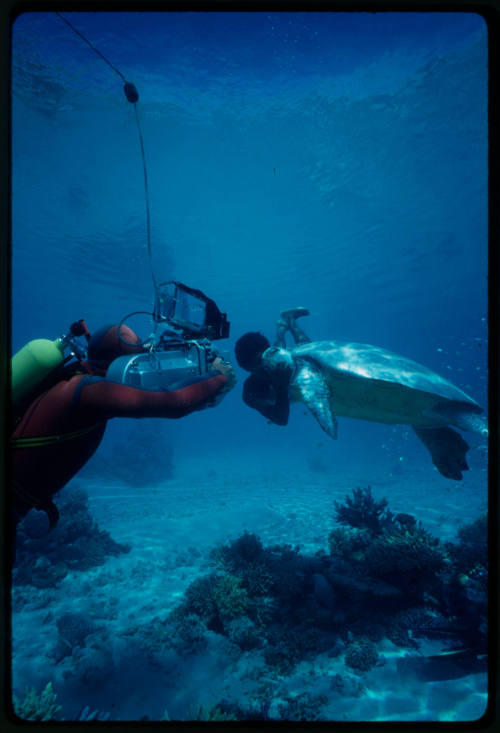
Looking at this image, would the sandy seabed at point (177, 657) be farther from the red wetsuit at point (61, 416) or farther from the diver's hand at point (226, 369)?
the diver's hand at point (226, 369)

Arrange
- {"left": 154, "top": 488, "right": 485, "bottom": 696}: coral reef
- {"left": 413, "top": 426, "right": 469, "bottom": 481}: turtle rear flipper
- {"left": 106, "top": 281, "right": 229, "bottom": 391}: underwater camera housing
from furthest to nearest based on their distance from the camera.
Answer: {"left": 413, "top": 426, "right": 469, "bottom": 481}: turtle rear flipper
{"left": 154, "top": 488, "right": 485, "bottom": 696}: coral reef
{"left": 106, "top": 281, "right": 229, "bottom": 391}: underwater camera housing

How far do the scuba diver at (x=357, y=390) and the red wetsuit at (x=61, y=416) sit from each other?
2.29 m

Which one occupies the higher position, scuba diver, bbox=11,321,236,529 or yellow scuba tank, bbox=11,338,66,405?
yellow scuba tank, bbox=11,338,66,405

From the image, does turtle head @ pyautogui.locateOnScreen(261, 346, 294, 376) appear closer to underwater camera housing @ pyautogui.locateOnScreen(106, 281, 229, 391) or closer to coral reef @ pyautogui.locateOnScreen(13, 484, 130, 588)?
underwater camera housing @ pyautogui.locateOnScreen(106, 281, 229, 391)

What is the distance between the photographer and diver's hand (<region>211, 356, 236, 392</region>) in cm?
269

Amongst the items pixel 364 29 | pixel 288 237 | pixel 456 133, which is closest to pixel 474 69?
pixel 456 133

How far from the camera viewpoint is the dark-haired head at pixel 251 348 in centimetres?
446

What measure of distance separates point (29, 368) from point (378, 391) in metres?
4.52

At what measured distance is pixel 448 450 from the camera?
5.80 meters

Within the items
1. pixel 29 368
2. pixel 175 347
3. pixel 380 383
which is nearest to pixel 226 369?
pixel 175 347

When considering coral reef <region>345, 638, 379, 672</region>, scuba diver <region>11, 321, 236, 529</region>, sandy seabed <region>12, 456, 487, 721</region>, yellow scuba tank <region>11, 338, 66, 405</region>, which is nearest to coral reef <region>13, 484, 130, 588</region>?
sandy seabed <region>12, 456, 487, 721</region>

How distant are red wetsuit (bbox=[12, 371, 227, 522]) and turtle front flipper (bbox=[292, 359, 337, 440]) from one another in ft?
8.05

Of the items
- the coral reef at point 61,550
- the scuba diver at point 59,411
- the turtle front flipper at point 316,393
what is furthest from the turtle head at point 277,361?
the coral reef at point 61,550

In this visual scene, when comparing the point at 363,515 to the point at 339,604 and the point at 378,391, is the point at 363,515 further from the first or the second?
the point at 378,391
